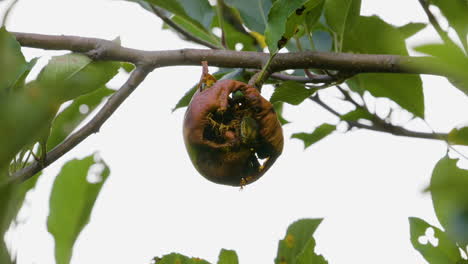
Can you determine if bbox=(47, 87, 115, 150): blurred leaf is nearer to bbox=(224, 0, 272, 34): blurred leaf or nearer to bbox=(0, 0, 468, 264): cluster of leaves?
bbox=(0, 0, 468, 264): cluster of leaves

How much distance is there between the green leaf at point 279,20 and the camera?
1.27m

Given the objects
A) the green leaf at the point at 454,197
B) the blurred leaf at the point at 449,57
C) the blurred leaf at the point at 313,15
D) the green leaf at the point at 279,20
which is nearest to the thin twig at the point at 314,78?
the blurred leaf at the point at 313,15

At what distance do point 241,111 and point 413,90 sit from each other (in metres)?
0.51

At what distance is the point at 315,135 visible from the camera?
2.04 m

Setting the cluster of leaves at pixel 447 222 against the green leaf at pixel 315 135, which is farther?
the green leaf at pixel 315 135

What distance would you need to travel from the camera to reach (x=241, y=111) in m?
1.25

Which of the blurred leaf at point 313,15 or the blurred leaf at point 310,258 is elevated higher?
the blurred leaf at point 313,15

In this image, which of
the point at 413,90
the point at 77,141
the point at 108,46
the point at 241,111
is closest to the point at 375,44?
the point at 413,90

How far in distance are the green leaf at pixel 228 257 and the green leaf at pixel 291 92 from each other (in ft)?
1.24

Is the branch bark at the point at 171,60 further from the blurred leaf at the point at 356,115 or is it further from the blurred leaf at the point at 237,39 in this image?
the blurred leaf at the point at 237,39

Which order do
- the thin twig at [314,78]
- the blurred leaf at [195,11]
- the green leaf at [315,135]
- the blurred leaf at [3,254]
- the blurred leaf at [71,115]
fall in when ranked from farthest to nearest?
the green leaf at [315,135] → the blurred leaf at [195,11] → the thin twig at [314,78] → the blurred leaf at [71,115] → the blurred leaf at [3,254]

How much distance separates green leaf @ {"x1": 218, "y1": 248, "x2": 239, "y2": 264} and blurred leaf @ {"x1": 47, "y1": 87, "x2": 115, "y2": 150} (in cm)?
41

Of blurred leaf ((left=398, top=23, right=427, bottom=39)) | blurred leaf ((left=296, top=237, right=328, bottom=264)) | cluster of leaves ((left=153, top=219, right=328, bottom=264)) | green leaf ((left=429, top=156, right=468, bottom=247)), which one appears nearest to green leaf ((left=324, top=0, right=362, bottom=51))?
blurred leaf ((left=398, top=23, right=427, bottom=39))

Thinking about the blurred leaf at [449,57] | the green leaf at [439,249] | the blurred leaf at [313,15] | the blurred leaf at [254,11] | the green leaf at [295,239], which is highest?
the blurred leaf at [449,57]
